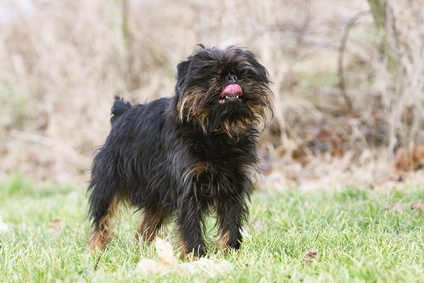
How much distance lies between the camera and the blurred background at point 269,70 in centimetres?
805

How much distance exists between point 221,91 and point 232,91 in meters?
0.07

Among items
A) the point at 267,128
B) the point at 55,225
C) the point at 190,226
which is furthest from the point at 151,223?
the point at 267,128

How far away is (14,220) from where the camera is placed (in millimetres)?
6293

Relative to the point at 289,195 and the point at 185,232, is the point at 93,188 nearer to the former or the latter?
the point at 185,232

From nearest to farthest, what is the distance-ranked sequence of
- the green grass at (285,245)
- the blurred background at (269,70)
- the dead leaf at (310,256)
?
1. the green grass at (285,245)
2. the dead leaf at (310,256)
3. the blurred background at (269,70)

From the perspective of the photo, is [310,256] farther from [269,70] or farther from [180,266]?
[269,70]

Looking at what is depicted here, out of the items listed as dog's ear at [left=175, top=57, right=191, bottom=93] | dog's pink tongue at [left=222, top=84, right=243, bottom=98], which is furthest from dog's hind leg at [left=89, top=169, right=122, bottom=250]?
dog's pink tongue at [left=222, top=84, right=243, bottom=98]

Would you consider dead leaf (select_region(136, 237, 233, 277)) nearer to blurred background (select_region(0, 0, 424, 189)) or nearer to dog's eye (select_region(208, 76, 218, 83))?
dog's eye (select_region(208, 76, 218, 83))

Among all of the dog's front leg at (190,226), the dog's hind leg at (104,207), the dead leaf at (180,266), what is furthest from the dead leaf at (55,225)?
the dead leaf at (180,266)

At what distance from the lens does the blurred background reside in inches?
317

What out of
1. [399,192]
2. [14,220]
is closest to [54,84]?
[14,220]

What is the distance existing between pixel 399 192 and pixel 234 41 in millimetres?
4635

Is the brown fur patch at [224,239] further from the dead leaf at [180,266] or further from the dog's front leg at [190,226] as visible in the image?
the dead leaf at [180,266]

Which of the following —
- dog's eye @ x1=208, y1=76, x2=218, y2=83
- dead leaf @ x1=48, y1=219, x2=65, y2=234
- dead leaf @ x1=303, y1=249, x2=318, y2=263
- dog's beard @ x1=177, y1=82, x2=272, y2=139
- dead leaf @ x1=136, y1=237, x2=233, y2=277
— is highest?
dog's eye @ x1=208, y1=76, x2=218, y2=83
